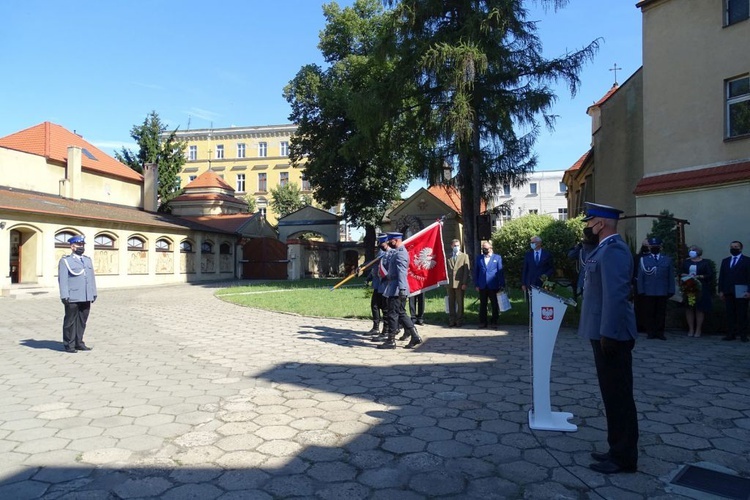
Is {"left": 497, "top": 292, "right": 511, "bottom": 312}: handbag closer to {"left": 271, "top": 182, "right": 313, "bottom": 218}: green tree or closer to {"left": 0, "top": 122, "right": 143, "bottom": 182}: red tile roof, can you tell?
{"left": 0, "top": 122, "right": 143, "bottom": 182}: red tile roof

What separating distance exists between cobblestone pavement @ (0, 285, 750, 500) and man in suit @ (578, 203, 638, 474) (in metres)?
0.17

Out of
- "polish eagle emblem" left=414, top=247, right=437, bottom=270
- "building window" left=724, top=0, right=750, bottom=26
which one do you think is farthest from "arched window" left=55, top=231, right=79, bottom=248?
"building window" left=724, top=0, right=750, bottom=26

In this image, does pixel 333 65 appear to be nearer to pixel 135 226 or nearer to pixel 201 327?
pixel 135 226

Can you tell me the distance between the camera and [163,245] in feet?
103

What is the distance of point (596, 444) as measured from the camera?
4.43m

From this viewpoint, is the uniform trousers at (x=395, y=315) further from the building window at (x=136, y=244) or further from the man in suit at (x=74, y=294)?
the building window at (x=136, y=244)

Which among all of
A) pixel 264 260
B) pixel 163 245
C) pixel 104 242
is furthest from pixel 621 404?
pixel 264 260

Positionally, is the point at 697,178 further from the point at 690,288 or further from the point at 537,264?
the point at 537,264

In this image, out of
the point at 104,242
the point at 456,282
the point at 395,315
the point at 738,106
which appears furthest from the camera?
the point at 104,242

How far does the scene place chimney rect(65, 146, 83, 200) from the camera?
30.5 m

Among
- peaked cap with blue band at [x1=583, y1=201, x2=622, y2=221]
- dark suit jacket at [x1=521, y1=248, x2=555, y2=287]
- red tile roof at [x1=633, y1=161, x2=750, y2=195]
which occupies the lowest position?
dark suit jacket at [x1=521, y1=248, x2=555, y2=287]

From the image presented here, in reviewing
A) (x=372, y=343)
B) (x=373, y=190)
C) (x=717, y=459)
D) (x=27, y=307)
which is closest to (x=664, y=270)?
(x=372, y=343)

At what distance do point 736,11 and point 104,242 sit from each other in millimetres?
28661

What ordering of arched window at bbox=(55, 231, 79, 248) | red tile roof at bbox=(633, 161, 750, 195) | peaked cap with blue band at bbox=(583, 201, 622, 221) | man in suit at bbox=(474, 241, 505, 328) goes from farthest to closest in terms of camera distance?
arched window at bbox=(55, 231, 79, 248) < red tile roof at bbox=(633, 161, 750, 195) < man in suit at bbox=(474, 241, 505, 328) < peaked cap with blue band at bbox=(583, 201, 622, 221)
